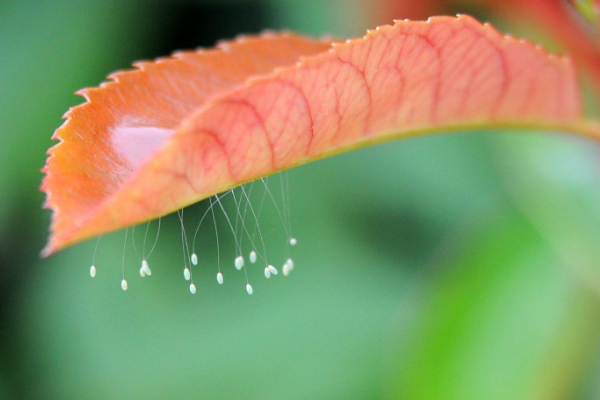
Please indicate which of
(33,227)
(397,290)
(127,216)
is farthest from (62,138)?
(397,290)

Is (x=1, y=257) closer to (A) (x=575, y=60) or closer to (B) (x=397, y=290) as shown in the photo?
(B) (x=397, y=290)

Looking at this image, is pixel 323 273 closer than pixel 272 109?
No

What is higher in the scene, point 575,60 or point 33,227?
point 33,227

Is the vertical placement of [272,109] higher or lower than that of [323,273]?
higher

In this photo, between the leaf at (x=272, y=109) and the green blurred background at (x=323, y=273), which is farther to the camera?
the green blurred background at (x=323, y=273)
